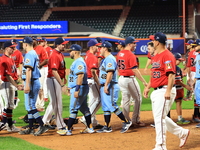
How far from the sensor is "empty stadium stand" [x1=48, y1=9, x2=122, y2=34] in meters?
37.6

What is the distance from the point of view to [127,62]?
336 inches

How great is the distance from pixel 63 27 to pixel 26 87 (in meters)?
28.8

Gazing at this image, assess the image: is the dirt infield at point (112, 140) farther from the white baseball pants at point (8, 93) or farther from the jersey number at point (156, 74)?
the jersey number at point (156, 74)

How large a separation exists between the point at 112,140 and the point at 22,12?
1410 inches

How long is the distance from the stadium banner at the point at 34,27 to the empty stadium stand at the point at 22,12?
2903 millimetres

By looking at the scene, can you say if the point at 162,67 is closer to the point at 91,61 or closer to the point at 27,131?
the point at 91,61

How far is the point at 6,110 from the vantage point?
8.62 meters

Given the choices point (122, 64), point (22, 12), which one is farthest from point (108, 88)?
point (22, 12)

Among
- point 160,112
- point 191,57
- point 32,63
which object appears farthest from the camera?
point 191,57

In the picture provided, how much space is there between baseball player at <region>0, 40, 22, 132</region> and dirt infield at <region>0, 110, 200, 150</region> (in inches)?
13.1

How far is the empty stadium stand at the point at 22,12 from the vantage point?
132 ft

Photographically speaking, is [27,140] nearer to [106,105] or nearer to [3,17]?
[106,105]

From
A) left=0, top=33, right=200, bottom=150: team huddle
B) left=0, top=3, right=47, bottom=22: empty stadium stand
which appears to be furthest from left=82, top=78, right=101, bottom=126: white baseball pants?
left=0, top=3, right=47, bottom=22: empty stadium stand

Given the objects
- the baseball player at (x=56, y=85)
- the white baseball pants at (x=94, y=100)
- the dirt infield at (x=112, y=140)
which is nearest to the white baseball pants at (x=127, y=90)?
the dirt infield at (x=112, y=140)
